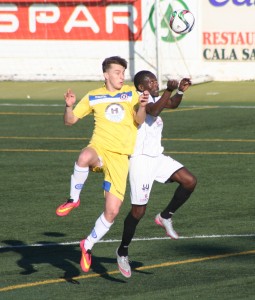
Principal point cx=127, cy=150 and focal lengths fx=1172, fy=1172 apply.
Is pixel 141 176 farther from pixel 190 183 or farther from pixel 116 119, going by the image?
pixel 190 183

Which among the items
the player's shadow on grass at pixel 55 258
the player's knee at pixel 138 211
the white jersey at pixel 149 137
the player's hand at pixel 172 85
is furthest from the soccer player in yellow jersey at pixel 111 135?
the player's shadow on grass at pixel 55 258

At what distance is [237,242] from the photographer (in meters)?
14.5

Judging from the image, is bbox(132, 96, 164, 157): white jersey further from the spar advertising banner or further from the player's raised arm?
the spar advertising banner

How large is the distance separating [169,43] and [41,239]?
20568mm

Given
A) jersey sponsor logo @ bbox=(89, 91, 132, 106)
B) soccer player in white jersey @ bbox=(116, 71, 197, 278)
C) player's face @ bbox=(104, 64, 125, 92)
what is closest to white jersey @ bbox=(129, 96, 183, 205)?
soccer player in white jersey @ bbox=(116, 71, 197, 278)

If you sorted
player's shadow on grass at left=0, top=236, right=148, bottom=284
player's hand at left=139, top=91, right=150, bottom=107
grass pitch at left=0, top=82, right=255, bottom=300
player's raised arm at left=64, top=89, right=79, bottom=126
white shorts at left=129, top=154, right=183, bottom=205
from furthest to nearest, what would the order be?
1. player's shadow on grass at left=0, top=236, right=148, bottom=284
2. white shorts at left=129, top=154, right=183, bottom=205
3. player's raised arm at left=64, top=89, right=79, bottom=126
4. grass pitch at left=0, top=82, right=255, bottom=300
5. player's hand at left=139, top=91, right=150, bottom=107

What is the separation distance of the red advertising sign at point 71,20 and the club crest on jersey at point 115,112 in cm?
2306

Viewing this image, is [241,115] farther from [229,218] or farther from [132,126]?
[132,126]

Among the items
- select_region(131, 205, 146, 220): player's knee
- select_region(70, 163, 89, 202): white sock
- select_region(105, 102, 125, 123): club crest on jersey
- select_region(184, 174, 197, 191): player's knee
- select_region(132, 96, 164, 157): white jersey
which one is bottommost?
select_region(131, 205, 146, 220): player's knee

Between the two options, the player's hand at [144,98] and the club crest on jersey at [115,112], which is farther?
the club crest on jersey at [115,112]

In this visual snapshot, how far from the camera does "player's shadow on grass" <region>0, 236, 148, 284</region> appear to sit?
12955 millimetres

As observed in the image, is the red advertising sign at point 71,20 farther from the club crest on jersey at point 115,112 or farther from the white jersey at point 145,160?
the club crest on jersey at point 115,112

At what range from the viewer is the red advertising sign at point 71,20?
1401 inches

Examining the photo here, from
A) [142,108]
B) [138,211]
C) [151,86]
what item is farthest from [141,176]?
[151,86]
